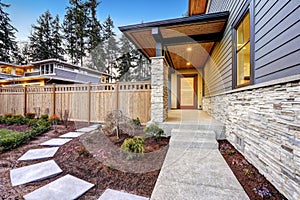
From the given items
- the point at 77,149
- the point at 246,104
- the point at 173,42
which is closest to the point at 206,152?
the point at 246,104

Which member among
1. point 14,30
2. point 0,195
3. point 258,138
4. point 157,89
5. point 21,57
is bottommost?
point 0,195

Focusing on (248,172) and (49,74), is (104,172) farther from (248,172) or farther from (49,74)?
(49,74)

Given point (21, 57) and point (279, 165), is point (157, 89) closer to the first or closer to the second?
point (279, 165)

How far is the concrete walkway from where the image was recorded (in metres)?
1.59

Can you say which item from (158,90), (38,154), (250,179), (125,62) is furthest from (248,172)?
(125,62)

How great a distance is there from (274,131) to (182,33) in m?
3.68

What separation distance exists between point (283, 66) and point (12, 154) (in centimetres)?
499

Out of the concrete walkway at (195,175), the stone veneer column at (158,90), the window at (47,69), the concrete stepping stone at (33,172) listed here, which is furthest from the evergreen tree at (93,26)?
the concrete walkway at (195,175)

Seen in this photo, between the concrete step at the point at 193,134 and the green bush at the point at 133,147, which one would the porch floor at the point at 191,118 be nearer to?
the concrete step at the point at 193,134

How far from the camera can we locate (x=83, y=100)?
592 cm

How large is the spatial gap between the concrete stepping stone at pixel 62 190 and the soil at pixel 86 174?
0.09 meters

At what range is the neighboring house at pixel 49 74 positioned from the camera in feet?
45.5

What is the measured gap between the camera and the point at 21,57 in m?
21.2

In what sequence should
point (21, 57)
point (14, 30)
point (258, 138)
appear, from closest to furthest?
point (258, 138) < point (14, 30) < point (21, 57)
